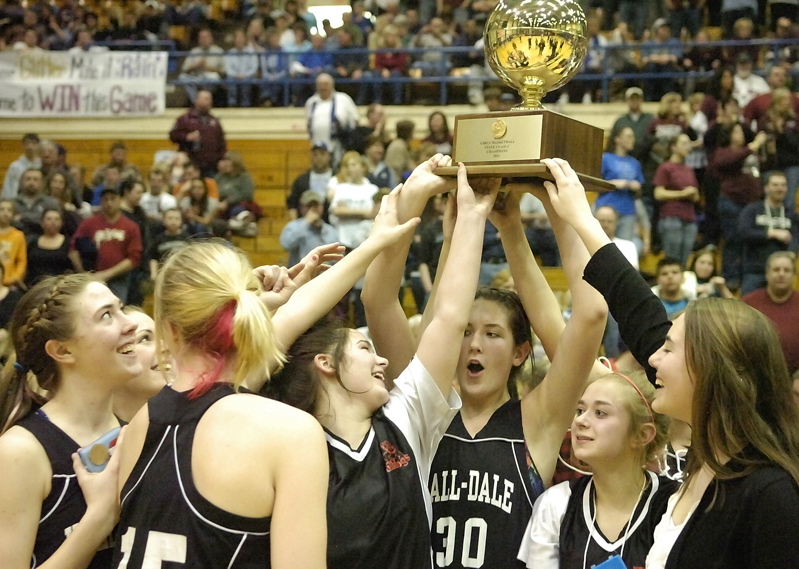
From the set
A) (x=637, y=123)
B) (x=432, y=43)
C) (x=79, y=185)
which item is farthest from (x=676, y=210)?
(x=79, y=185)

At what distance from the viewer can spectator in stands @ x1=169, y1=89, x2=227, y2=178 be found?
1072 cm

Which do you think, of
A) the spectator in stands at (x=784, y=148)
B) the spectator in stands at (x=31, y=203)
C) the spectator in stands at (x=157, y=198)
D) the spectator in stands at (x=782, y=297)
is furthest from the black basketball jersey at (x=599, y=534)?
the spectator in stands at (x=157, y=198)

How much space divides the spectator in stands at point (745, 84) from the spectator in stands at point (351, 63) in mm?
4394

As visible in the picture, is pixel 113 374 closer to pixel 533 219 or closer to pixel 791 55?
pixel 533 219

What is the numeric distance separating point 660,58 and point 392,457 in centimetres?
1050

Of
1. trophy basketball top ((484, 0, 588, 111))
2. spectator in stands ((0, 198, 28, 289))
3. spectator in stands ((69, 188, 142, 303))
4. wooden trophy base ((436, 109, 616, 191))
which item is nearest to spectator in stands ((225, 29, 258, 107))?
spectator in stands ((69, 188, 142, 303))

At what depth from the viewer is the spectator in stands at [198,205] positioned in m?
9.34

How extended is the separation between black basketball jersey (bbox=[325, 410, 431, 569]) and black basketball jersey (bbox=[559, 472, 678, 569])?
43cm

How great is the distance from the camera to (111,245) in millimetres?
8695

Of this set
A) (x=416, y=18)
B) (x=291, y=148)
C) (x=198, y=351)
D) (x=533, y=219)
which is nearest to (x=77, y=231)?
(x=533, y=219)

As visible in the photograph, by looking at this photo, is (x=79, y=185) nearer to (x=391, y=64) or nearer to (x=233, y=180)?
(x=233, y=180)

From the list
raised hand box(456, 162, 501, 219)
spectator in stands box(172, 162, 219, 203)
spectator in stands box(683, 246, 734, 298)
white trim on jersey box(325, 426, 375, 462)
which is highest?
raised hand box(456, 162, 501, 219)

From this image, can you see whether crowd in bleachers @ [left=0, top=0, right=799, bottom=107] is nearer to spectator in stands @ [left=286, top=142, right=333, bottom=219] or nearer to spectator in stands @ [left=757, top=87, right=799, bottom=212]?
spectator in stands @ [left=757, top=87, right=799, bottom=212]

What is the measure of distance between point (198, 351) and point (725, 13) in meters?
11.4
